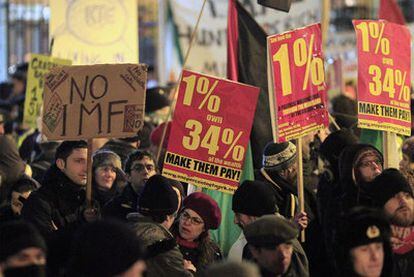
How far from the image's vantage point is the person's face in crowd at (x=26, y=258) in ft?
20.0

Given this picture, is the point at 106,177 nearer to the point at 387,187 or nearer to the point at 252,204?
the point at 252,204

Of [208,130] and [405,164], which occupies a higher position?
[208,130]

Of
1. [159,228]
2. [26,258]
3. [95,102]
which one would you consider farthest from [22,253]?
[95,102]

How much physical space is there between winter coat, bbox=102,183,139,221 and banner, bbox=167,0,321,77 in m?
7.30

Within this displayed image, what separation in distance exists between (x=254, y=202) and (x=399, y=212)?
989 millimetres

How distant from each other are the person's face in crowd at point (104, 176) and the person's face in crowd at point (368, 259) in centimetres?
385

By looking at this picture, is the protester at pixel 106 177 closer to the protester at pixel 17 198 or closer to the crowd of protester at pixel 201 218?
the crowd of protester at pixel 201 218

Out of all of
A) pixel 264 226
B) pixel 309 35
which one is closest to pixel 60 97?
pixel 309 35

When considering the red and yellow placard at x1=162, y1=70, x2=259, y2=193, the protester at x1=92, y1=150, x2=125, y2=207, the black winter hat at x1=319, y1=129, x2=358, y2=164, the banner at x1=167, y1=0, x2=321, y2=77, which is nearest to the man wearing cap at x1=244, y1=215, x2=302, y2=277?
the red and yellow placard at x1=162, y1=70, x2=259, y2=193

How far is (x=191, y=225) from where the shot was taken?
8641 millimetres

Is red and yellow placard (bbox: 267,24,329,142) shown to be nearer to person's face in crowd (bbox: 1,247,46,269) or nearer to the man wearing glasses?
the man wearing glasses

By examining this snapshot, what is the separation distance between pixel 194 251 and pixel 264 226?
159 cm

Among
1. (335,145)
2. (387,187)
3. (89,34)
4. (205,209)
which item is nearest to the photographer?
(387,187)

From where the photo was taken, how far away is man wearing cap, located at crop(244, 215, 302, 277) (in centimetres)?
704
